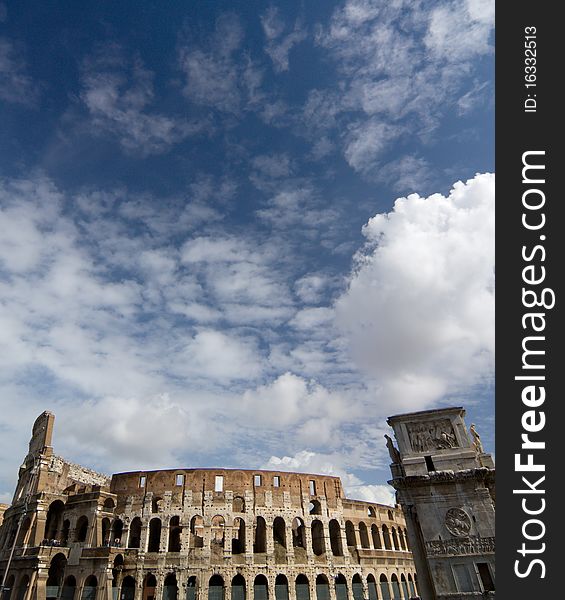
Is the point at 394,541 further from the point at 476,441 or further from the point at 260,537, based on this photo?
the point at 476,441

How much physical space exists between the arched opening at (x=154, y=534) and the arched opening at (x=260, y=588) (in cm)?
951

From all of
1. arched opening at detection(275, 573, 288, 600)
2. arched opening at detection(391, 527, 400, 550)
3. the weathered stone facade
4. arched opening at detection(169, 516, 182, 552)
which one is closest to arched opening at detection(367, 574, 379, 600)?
arched opening at detection(391, 527, 400, 550)

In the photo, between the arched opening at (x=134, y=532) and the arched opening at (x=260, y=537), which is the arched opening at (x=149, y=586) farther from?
the arched opening at (x=260, y=537)

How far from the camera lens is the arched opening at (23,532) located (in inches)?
1380

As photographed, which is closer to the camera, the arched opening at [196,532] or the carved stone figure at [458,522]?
the carved stone figure at [458,522]

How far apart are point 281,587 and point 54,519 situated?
21676 millimetres

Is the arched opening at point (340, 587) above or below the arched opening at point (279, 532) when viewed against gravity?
below

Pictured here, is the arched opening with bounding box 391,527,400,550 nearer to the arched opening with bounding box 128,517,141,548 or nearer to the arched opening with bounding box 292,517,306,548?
the arched opening with bounding box 292,517,306,548

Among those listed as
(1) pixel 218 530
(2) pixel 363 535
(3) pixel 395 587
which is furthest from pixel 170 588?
(3) pixel 395 587

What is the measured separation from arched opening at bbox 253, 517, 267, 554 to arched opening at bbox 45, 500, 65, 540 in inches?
712

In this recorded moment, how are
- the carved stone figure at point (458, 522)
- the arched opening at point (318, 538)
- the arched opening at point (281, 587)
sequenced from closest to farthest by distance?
the carved stone figure at point (458, 522)
the arched opening at point (281, 587)
the arched opening at point (318, 538)

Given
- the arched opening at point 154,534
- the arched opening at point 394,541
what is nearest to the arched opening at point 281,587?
the arched opening at point 154,534

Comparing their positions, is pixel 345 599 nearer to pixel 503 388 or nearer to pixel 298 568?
pixel 298 568

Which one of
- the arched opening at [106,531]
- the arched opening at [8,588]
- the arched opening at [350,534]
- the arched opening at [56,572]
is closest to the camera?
the arched opening at [8,588]
